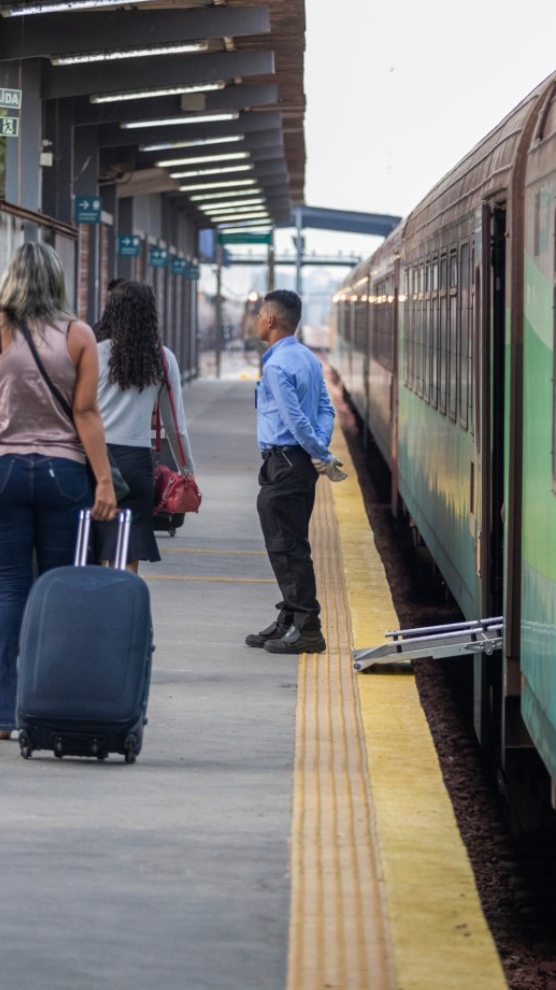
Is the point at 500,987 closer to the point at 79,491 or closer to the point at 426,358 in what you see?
the point at 79,491

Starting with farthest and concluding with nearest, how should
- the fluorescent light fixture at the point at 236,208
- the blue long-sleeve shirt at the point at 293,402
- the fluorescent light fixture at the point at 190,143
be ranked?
the fluorescent light fixture at the point at 236,208 → the fluorescent light fixture at the point at 190,143 → the blue long-sleeve shirt at the point at 293,402

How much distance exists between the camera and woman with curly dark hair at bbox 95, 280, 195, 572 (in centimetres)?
764

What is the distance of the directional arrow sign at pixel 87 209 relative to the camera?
73.7 ft

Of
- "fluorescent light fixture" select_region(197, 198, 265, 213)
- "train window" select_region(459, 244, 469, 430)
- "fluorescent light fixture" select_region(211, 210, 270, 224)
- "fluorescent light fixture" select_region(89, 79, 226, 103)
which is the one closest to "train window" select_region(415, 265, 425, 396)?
"train window" select_region(459, 244, 469, 430)

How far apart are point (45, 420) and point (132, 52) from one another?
549 inches

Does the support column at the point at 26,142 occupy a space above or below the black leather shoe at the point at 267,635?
above

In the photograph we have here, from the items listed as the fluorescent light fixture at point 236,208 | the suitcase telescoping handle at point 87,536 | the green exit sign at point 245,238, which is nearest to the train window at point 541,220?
the suitcase telescoping handle at point 87,536

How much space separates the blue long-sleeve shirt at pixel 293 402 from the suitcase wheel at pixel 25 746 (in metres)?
2.50

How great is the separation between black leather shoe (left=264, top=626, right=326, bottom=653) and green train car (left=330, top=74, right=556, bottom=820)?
74 centimetres

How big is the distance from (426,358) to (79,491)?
6.03 m

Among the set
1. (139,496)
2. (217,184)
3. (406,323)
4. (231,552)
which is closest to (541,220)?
(139,496)

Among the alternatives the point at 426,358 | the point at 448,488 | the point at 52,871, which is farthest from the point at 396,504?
the point at 52,871

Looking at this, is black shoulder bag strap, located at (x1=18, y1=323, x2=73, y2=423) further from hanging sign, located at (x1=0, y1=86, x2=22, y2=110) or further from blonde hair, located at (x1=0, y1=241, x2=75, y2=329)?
hanging sign, located at (x1=0, y1=86, x2=22, y2=110)

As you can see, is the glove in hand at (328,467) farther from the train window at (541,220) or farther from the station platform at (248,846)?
the train window at (541,220)
